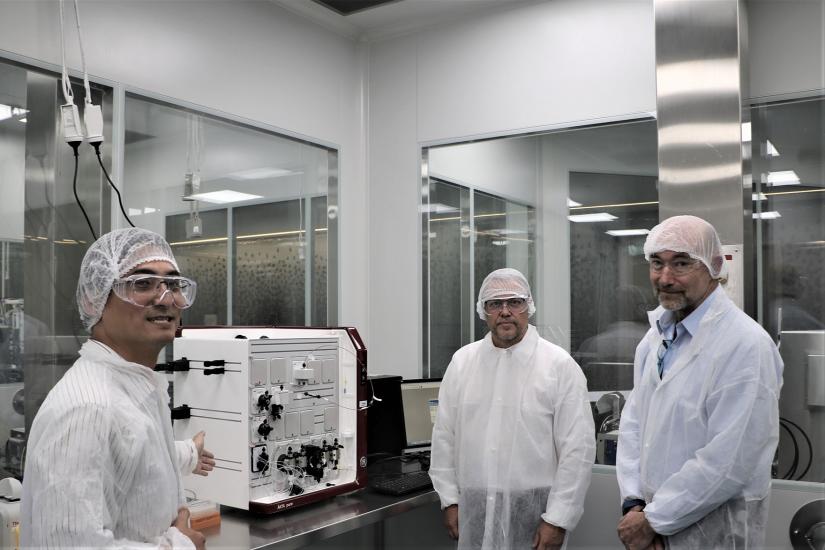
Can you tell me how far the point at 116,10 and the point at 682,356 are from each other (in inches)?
100

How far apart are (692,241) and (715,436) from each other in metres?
0.57

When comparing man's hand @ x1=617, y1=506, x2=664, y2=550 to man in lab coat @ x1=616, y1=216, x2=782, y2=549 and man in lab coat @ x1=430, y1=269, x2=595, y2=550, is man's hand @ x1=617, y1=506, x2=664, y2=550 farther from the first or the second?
man in lab coat @ x1=430, y1=269, x2=595, y2=550

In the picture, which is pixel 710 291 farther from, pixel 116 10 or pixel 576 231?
pixel 116 10

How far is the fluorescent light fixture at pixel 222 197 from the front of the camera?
10.9 feet

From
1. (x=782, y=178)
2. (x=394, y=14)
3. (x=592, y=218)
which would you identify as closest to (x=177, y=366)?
(x=592, y=218)

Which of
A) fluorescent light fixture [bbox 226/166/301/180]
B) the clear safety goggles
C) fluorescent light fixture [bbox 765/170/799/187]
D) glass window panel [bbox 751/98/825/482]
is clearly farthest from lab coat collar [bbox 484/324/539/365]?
fluorescent light fixture [bbox 226/166/301/180]

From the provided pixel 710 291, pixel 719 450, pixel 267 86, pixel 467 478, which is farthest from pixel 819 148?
pixel 267 86

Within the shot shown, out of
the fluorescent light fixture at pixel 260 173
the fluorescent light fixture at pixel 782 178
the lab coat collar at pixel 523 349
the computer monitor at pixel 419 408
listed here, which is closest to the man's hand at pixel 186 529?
the lab coat collar at pixel 523 349

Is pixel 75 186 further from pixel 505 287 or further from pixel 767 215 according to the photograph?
pixel 767 215

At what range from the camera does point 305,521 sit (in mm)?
2391

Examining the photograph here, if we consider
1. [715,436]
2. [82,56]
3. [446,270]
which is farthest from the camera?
[446,270]

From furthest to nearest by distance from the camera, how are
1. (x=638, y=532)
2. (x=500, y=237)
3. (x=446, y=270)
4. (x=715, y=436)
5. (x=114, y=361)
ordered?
(x=446, y=270)
(x=500, y=237)
(x=638, y=532)
(x=715, y=436)
(x=114, y=361)

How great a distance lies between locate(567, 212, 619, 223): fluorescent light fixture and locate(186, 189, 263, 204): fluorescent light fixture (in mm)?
1610

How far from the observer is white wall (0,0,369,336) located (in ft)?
9.18
